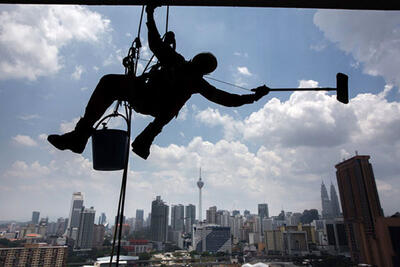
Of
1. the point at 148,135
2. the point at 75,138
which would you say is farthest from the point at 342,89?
the point at 75,138

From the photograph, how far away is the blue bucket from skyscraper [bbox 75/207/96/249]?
1843 inches

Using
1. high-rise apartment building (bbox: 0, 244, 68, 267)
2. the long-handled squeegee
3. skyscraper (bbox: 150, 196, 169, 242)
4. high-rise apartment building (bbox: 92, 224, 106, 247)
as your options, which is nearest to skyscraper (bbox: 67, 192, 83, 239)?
high-rise apartment building (bbox: 92, 224, 106, 247)

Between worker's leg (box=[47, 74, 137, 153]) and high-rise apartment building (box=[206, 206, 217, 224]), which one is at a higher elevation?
worker's leg (box=[47, 74, 137, 153])

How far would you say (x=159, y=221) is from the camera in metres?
52.7

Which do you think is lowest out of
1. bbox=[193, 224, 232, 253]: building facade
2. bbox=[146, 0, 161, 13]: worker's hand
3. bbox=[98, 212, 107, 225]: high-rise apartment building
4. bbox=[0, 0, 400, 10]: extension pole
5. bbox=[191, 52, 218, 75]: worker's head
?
bbox=[193, 224, 232, 253]: building facade

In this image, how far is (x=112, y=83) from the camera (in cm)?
123

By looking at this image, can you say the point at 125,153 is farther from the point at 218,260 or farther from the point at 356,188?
the point at 218,260

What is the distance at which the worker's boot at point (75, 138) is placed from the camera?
125 cm

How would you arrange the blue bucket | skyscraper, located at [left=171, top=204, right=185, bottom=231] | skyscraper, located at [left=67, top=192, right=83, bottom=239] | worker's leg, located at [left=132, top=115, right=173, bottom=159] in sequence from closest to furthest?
worker's leg, located at [left=132, top=115, right=173, bottom=159] → the blue bucket → skyscraper, located at [left=67, top=192, right=83, bottom=239] → skyscraper, located at [left=171, top=204, right=185, bottom=231]

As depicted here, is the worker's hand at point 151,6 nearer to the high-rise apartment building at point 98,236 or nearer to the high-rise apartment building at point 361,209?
the high-rise apartment building at point 361,209

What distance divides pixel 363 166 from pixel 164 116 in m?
36.6

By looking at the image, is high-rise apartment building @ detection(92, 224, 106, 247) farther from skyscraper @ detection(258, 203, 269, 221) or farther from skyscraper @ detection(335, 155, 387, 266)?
skyscraper @ detection(258, 203, 269, 221)

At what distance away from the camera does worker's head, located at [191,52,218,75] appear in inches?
46.5

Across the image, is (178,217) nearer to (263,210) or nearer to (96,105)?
(263,210)
